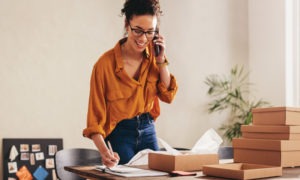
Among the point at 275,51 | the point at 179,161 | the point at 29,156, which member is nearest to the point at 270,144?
the point at 179,161

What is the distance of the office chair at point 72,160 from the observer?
2.21 m

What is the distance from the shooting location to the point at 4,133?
3615 mm

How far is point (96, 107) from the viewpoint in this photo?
1.98 m

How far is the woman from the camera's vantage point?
77.7 inches

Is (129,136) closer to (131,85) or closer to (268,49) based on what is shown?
(131,85)

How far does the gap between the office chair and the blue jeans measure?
0.31m

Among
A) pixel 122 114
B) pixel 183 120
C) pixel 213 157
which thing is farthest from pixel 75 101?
pixel 213 157

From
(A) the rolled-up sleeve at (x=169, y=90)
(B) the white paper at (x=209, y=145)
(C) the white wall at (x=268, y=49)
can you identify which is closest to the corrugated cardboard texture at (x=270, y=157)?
(B) the white paper at (x=209, y=145)

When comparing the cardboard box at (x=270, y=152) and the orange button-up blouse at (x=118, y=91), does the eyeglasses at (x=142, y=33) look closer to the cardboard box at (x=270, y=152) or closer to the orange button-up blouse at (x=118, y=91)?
the orange button-up blouse at (x=118, y=91)

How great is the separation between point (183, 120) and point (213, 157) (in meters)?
2.89

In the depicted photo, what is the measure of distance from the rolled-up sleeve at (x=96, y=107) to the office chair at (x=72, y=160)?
0.38 meters

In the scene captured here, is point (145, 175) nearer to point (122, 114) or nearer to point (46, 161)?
point (122, 114)

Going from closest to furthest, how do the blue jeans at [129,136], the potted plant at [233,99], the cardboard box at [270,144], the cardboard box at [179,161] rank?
the cardboard box at [179,161], the cardboard box at [270,144], the blue jeans at [129,136], the potted plant at [233,99]

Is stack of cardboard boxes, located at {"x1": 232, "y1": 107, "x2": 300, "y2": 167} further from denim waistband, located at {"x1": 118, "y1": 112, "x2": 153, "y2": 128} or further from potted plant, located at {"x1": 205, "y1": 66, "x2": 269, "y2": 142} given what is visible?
potted plant, located at {"x1": 205, "y1": 66, "x2": 269, "y2": 142}
